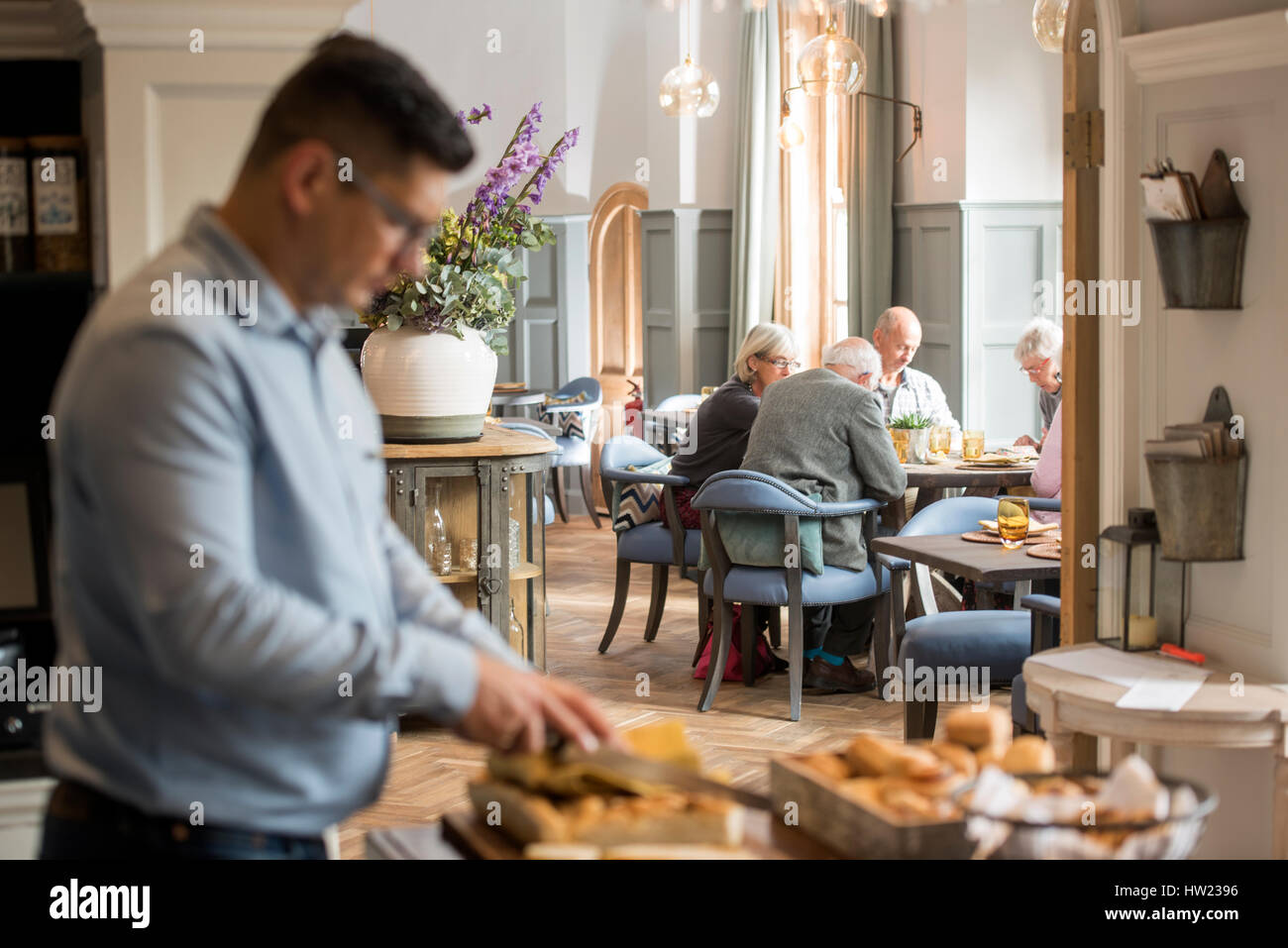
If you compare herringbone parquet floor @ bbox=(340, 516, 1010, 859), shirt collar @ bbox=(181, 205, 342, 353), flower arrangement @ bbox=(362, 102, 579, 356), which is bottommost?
herringbone parquet floor @ bbox=(340, 516, 1010, 859)

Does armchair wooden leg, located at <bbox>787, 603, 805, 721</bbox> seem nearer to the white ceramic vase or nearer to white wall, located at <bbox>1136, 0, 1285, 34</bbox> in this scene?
the white ceramic vase

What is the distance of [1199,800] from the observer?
1.54 metres

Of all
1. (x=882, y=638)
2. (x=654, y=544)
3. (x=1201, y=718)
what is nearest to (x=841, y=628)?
(x=882, y=638)

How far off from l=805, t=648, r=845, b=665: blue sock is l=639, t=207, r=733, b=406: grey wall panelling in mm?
4547

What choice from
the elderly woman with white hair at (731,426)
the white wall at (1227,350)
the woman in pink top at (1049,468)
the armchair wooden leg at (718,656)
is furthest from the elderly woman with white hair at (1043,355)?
the white wall at (1227,350)

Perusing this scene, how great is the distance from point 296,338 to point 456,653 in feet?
1.15

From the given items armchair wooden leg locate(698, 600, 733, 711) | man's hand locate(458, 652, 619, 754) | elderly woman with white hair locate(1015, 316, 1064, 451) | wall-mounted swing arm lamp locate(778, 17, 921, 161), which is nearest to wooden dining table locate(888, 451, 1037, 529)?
elderly woman with white hair locate(1015, 316, 1064, 451)

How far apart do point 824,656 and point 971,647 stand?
5.71 ft

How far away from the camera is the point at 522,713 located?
4.63 feet

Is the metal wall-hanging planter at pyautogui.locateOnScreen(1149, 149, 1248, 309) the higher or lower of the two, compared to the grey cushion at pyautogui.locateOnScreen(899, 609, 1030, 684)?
higher

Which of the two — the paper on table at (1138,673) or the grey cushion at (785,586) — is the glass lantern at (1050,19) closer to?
the grey cushion at (785,586)

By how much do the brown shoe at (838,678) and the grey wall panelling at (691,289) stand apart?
4.65 metres

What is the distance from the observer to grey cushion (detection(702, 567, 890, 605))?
17.7 feet

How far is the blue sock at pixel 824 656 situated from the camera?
19.2 ft
